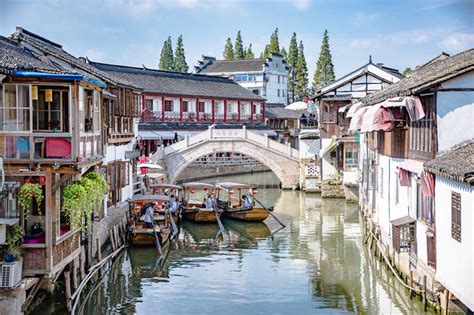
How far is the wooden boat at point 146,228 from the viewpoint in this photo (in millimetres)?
23750

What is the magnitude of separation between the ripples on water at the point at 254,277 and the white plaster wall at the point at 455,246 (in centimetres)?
292

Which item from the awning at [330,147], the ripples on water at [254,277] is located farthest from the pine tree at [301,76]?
the ripples on water at [254,277]

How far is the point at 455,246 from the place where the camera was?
12828mm

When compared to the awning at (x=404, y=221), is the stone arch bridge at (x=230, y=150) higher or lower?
higher

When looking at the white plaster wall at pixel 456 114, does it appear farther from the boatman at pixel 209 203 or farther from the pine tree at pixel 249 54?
the pine tree at pixel 249 54

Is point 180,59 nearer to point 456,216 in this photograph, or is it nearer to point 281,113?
point 281,113

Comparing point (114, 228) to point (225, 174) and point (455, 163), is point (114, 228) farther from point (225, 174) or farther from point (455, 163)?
point (225, 174)

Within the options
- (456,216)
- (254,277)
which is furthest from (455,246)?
(254,277)

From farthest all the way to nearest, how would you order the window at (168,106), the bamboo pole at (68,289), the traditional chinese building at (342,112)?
the window at (168,106)
the traditional chinese building at (342,112)
the bamboo pole at (68,289)

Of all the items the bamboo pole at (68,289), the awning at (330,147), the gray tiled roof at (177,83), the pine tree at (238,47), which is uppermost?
the pine tree at (238,47)

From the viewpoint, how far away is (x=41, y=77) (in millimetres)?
13672

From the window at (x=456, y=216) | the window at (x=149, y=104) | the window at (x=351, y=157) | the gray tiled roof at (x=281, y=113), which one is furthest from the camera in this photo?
the gray tiled roof at (x=281, y=113)

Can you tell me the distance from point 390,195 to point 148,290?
8.60 meters

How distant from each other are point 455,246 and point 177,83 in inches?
1614
